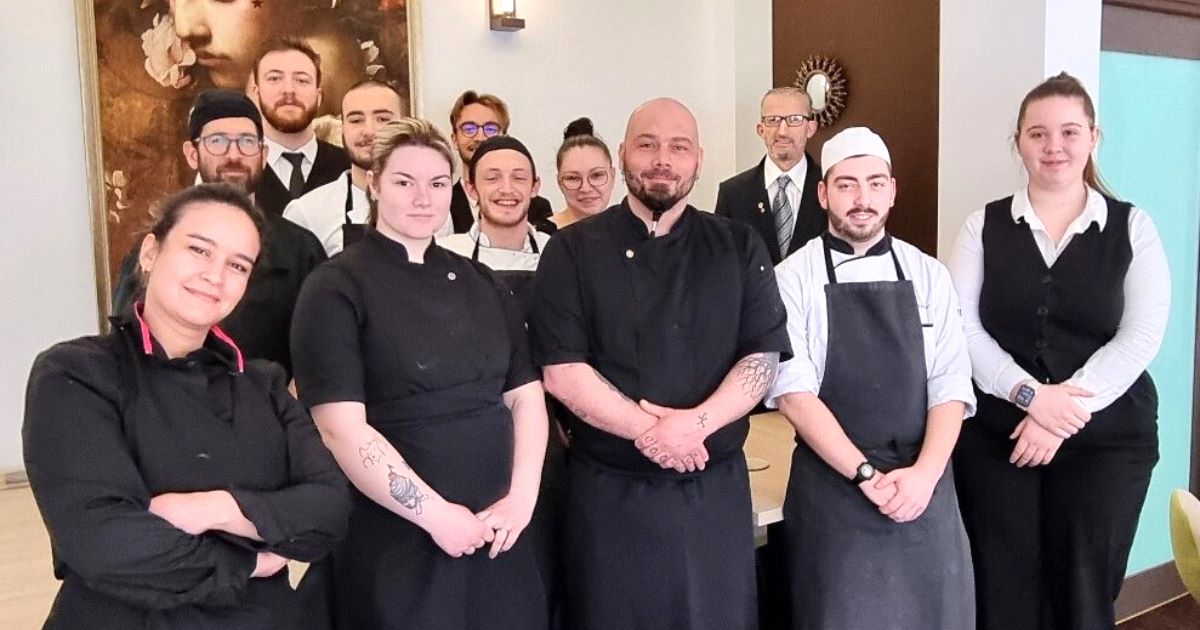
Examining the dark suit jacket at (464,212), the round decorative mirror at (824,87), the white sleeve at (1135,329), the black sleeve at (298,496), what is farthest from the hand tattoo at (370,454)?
the round decorative mirror at (824,87)

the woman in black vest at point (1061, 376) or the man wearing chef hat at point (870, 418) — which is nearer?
the man wearing chef hat at point (870, 418)

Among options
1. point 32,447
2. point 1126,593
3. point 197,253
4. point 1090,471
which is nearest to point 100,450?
point 32,447

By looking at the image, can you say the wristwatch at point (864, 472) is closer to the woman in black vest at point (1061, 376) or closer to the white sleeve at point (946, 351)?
the white sleeve at point (946, 351)

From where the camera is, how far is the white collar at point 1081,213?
242cm

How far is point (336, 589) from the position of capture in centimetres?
190

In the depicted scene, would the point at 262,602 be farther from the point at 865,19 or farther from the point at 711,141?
the point at 711,141

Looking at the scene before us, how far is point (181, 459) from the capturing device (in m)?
1.45

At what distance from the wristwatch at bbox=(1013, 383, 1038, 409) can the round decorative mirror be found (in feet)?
7.09

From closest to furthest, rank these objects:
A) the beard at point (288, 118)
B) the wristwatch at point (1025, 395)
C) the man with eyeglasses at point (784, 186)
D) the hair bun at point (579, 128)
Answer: the wristwatch at point (1025, 395) → the beard at point (288, 118) → the man with eyeglasses at point (784, 186) → the hair bun at point (579, 128)

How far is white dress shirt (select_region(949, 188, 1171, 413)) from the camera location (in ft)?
7.76

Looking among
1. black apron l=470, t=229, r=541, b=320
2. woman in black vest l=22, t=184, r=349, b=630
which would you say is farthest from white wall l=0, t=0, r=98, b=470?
woman in black vest l=22, t=184, r=349, b=630

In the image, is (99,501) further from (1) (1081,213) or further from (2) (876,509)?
(1) (1081,213)

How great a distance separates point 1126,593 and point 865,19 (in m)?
2.49

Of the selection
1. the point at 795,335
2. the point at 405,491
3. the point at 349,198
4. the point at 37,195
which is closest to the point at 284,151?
the point at 349,198
